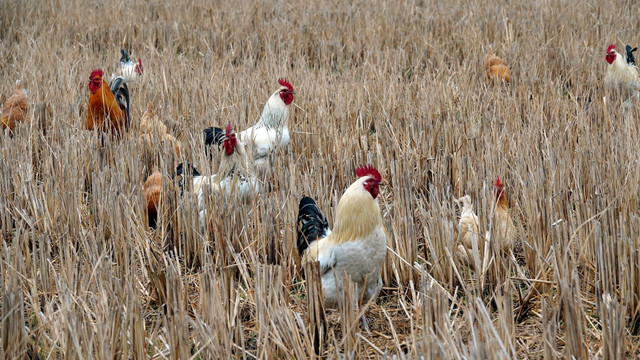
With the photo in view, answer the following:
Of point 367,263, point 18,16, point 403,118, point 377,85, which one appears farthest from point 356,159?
point 18,16

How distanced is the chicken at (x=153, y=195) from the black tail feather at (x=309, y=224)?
1036 millimetres

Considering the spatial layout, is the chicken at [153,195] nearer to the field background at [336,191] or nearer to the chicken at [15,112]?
the field background at [336,191]

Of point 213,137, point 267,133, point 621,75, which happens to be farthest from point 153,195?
point 621,75

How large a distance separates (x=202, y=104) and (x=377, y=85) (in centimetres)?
170

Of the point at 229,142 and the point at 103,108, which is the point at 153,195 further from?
the point at 103,108

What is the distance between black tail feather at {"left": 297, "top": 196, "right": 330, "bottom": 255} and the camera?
9.98 ft

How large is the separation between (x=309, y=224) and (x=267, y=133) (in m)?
1.55

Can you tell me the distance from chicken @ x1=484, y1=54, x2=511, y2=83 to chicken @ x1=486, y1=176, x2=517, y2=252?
3.18 meters

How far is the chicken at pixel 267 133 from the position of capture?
172 inches

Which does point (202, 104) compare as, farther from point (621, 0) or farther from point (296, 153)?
point (621, 0)

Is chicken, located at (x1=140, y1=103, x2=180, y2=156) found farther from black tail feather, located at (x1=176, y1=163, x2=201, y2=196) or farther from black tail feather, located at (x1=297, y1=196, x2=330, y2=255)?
black tail feather, located at (x1=297, y1=196, x2=330, y2=255)

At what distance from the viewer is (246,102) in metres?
5.61

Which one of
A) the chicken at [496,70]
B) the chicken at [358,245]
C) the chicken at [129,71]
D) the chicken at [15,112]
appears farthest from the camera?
the chicken at [129,71]

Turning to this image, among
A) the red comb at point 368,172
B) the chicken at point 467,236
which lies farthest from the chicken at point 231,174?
the chicken at point 467,236
